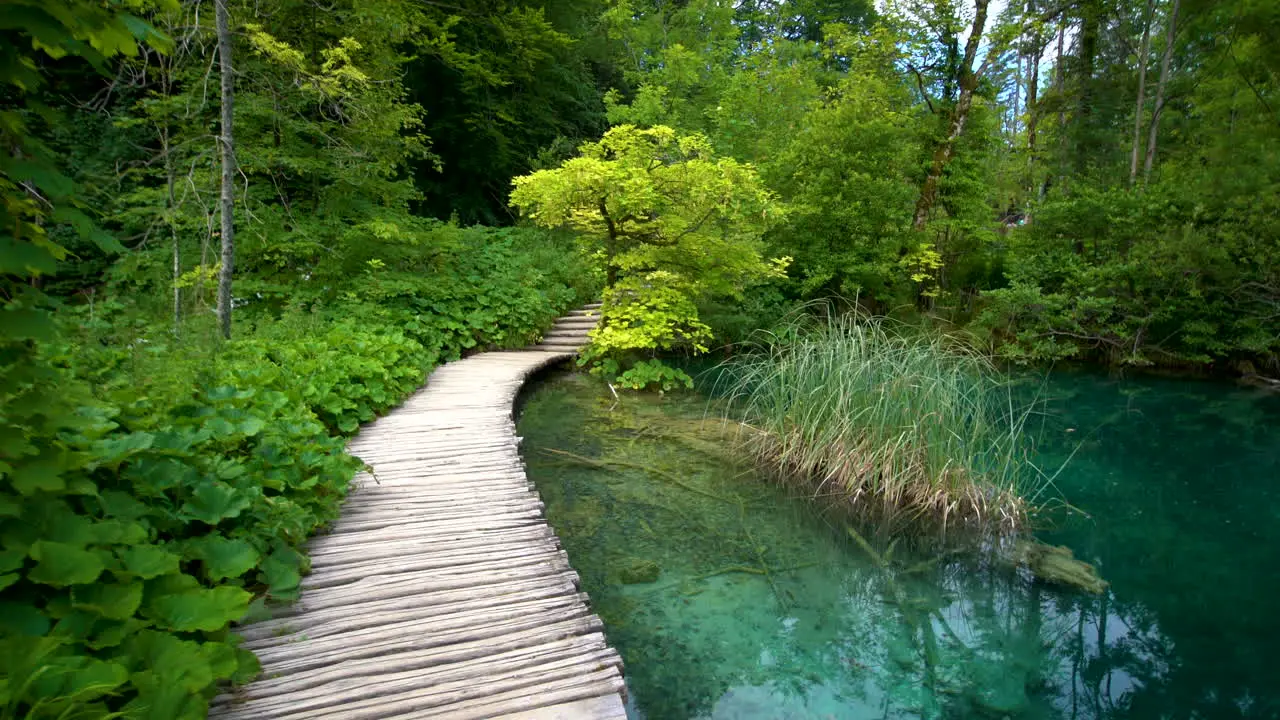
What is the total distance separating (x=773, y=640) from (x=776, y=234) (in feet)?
27.8

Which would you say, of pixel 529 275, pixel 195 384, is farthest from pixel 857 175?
pixel 195 384

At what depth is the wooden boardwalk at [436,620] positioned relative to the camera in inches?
79.5

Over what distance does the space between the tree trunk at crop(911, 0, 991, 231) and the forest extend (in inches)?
2.3

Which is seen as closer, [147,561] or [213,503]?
[147,561]

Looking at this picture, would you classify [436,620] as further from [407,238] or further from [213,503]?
[407,238]

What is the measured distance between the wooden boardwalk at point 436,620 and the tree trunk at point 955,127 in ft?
30.4

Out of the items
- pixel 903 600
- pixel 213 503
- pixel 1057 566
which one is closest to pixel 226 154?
pixel 213 503

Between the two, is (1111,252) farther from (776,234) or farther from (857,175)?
(776,234)

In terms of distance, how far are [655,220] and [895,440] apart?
13.9 feet

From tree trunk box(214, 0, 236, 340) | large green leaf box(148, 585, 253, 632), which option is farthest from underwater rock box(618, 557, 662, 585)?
tree trunk box(214, 0, 236, 340)

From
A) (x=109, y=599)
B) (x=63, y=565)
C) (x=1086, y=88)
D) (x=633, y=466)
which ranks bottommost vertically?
(x=633, y=466)

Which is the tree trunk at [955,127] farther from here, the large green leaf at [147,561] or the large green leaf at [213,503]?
the large green leaf at [147,561]

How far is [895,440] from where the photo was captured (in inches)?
188

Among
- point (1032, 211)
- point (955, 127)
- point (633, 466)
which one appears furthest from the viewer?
point (1032, 211)
